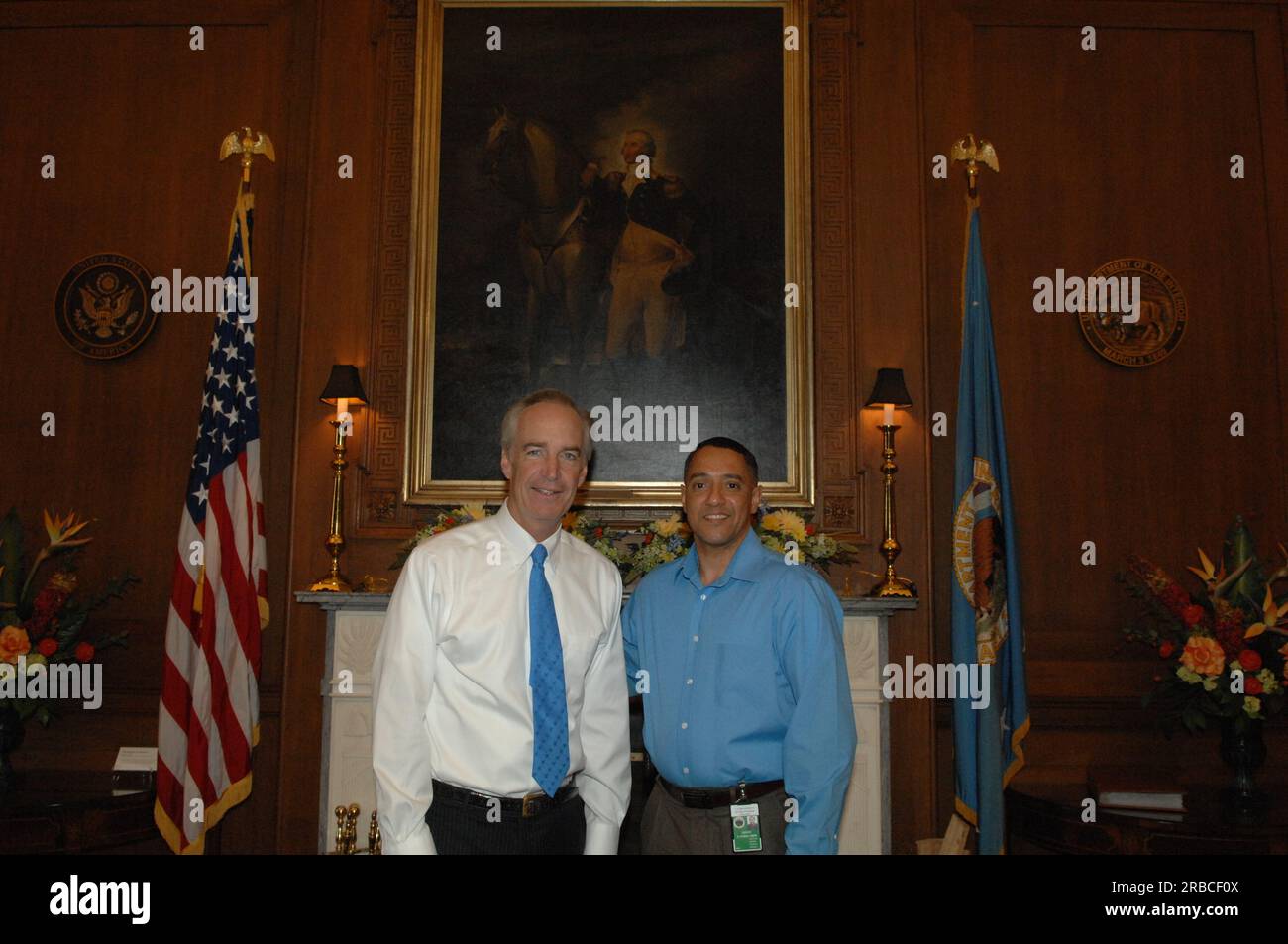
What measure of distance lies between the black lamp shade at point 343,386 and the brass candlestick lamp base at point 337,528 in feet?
0.48

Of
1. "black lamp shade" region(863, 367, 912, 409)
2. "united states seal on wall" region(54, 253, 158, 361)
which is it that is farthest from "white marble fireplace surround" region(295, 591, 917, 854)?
"united states seal on wall" region(54, 253, 158, 361)

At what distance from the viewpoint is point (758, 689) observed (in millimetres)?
2713

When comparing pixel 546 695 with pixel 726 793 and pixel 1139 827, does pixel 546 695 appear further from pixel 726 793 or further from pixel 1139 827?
pixel 1139 827

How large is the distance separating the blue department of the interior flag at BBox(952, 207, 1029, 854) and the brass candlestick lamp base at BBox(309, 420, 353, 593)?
323 cm

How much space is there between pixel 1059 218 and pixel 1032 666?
8.82 ft

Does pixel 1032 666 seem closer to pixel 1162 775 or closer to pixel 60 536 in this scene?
pixel 1162 775

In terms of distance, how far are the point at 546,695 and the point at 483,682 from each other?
0.16 m

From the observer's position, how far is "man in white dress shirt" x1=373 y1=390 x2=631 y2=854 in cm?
240

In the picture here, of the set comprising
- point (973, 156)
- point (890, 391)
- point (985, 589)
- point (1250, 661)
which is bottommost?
point (1250, 661)

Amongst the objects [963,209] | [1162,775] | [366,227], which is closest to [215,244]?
[366,227]

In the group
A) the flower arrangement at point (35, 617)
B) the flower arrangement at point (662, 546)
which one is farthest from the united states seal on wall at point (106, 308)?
the flower arrangement at point (662, 546)

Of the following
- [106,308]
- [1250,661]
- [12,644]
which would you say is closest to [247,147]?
[106,308]

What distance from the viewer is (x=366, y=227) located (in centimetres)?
577

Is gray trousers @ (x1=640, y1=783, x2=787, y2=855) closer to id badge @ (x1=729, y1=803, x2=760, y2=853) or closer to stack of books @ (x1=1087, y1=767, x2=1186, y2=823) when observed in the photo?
id badge @ (x1=729, y1=803, x2=760, y2=853)
